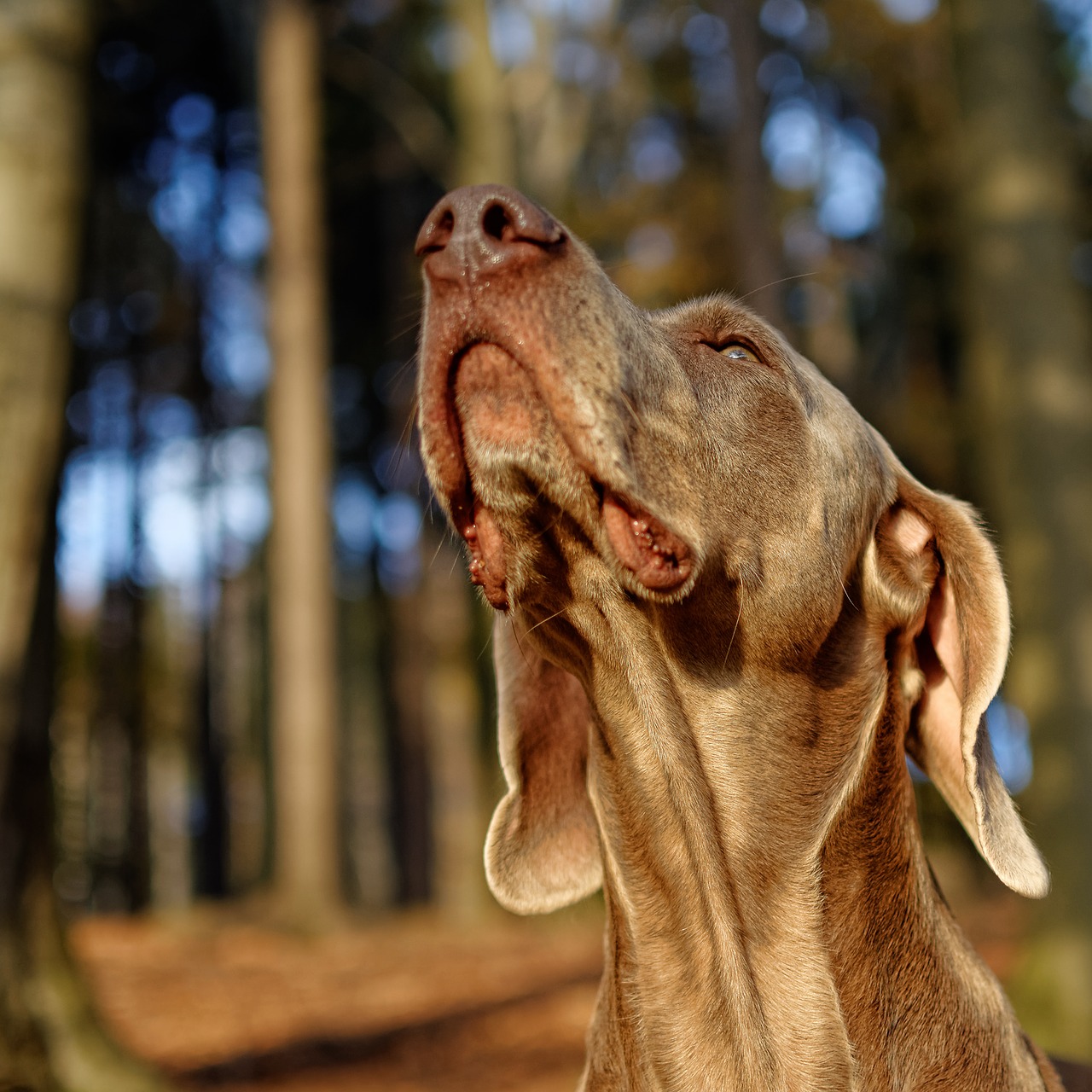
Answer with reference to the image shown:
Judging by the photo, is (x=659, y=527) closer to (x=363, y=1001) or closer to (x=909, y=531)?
(x=909, y=531)

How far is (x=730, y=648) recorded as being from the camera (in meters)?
2.47

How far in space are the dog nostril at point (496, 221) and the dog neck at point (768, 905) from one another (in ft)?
2.78

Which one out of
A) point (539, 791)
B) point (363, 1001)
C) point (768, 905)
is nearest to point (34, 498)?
point (539, 791)

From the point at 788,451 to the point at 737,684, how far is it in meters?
0.49

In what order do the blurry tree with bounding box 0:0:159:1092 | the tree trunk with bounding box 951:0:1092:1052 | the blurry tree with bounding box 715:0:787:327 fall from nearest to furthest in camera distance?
the blurry tree with bounding box 0:0:159:1092, the tree trunk with bounding box 951:0:1092:1052, the blurry tree with bounding box 715:0:787:327

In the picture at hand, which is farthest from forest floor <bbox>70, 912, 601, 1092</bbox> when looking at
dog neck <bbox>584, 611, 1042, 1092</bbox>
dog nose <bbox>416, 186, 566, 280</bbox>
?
dog nose <bbox>416, 186, 566, 280</bbox>

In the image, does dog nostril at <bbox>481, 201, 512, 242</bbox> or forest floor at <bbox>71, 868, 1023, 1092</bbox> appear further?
forest floor at <bbox>71, 868, 1023, 1092</bbox>

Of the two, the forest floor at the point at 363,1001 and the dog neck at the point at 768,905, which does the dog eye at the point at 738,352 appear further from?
the forest floor at the point at 363,1001

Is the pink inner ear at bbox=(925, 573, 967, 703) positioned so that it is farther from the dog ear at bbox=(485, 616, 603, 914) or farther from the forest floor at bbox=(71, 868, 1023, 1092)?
the forest floor at bbox=(71, 868, 1023, 1092)

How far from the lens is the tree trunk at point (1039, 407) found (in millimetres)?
5695

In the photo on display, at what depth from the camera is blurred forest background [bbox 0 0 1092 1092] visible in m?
4.55

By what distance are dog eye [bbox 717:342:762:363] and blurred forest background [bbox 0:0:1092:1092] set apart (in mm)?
763

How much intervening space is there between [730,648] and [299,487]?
30.7 ft

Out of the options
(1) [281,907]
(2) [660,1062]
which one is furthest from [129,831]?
(2) [660,1062]
